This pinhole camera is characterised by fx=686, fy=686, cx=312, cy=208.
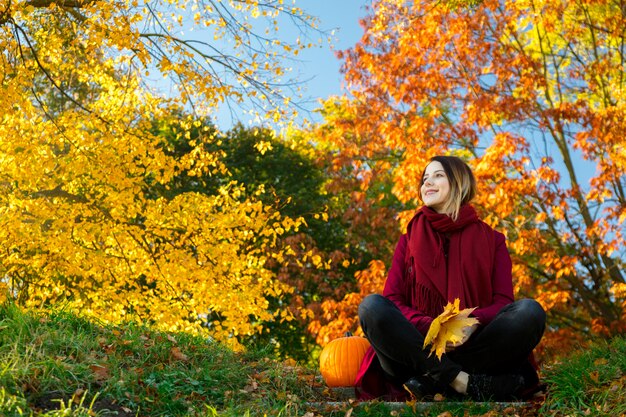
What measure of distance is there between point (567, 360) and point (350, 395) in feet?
5.63

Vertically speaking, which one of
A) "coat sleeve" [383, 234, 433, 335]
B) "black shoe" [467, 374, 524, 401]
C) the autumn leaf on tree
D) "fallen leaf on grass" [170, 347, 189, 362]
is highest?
"coat sleeve" [383, 234, 433, 335]

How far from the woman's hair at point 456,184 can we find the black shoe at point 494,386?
1038mm

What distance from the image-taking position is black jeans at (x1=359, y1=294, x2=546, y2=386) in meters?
4.10

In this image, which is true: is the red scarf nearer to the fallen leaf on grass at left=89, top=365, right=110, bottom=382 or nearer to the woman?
the woman

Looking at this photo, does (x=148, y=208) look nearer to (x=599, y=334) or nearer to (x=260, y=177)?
(x=599, y=334)

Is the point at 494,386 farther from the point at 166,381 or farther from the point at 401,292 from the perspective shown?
the point at 166,381

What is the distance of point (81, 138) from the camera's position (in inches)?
359

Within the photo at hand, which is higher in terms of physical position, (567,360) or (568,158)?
(568,158)

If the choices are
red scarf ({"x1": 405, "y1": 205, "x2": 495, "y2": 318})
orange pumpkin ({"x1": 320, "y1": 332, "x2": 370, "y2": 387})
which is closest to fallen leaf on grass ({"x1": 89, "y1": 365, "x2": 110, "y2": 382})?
orange pumpkin ({"x1": 320, "y1": 332, "x2": 370, "y2": 387})

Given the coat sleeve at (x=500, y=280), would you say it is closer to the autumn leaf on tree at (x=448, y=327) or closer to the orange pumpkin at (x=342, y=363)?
the autumn leaf on tree at (x=448, y=327)

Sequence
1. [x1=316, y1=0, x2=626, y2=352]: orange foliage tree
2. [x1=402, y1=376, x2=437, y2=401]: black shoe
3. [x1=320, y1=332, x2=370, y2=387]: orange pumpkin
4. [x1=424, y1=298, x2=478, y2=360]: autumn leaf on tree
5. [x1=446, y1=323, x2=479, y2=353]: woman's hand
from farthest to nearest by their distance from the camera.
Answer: [x1=316, y1=0, x2=626, y2=352]: orange foliage tree
[x1=320, y1=332, x2=370, y2=387]: orange pumpkin
[x1=402, y1=376, x2=437, y2=401]: black shoe
[x1=446, y1=323, x2=479, y2=353]: woman's hand
[x1=424, y1=298, x2=478, y2=360]: autumn leaf on tree

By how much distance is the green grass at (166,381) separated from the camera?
11.2 feet

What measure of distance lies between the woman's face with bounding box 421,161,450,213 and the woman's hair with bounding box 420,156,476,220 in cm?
3

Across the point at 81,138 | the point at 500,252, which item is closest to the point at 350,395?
the point at 500,252
